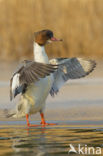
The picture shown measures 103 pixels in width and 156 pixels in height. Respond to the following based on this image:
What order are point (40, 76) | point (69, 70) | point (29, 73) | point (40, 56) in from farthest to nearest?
1. point (69, 70)
2. point (40, 56)
3. point (29, 73)
4. point (40, 76)

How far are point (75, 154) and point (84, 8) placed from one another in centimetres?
1401

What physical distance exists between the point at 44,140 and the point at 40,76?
1436mm

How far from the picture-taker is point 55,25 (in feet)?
67.7

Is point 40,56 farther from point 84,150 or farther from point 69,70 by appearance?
point 84,150

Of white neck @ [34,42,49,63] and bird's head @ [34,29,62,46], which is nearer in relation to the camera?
white neck @ [34,42,49,63]

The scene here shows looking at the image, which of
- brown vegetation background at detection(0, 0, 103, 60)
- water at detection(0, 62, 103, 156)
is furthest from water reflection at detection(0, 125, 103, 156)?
brown vegetation background at detection(0, 0, 103, 60)

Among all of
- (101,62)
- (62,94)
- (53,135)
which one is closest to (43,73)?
(53,135)

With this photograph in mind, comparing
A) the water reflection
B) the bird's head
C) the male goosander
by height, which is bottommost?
the water reflection

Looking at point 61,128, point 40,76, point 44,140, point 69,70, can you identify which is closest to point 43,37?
point 69,70

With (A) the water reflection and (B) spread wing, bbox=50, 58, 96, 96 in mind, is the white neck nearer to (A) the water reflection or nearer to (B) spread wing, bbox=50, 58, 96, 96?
(B) spread wing, bbox=50, 58, 96, 96

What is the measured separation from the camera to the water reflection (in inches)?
267

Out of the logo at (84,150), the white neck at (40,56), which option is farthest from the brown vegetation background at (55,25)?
the logo at (84,150)

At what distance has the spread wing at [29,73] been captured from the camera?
8716mm

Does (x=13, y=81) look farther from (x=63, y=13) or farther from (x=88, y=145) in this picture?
(x=63, y=13)
